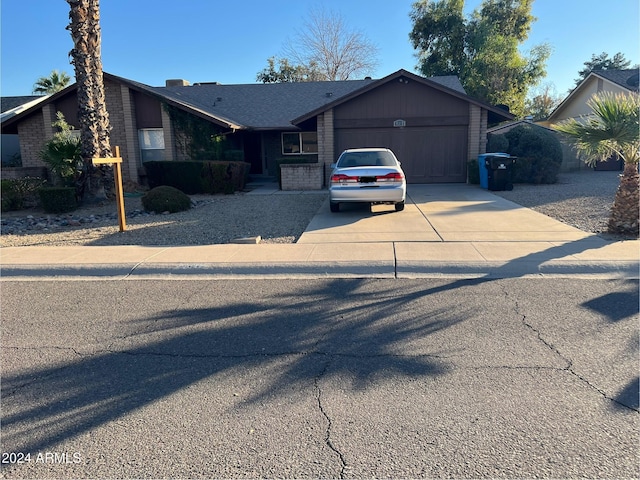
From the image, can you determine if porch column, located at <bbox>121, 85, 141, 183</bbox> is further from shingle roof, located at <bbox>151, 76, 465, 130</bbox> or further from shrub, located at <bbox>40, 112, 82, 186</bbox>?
shrub, located at <bbox>40, 112, 82, 186</bbox>

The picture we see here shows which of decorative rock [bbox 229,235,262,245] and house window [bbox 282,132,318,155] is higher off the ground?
house window [bbox 282,132,318,155]

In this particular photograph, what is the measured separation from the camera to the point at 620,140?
8039mm

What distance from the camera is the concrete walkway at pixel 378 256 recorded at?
6488 mm

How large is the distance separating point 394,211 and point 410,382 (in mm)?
8441

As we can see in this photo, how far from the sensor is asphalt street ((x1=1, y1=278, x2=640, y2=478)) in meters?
2.65

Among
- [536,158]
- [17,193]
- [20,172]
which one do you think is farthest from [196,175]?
[536,158]

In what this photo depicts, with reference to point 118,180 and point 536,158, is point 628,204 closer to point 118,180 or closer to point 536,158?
point 118,180

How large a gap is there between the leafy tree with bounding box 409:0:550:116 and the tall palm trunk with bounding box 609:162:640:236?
31212 mm

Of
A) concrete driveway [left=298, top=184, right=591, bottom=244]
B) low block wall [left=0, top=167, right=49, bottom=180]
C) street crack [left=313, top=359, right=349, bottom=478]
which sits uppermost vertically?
low block wall [left=0, top=167, right=49, bottom=180]

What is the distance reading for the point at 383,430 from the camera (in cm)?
290

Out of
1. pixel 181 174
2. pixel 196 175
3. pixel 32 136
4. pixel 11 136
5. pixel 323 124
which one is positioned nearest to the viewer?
pixel 196 175

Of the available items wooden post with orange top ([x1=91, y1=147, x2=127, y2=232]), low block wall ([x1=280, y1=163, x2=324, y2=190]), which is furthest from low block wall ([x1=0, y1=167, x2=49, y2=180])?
wooden post with orange top ([x1=91, y1=147, x2=127, y2=232])

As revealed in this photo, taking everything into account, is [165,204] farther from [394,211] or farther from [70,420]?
[70,420]

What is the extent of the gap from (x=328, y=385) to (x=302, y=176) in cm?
1529
